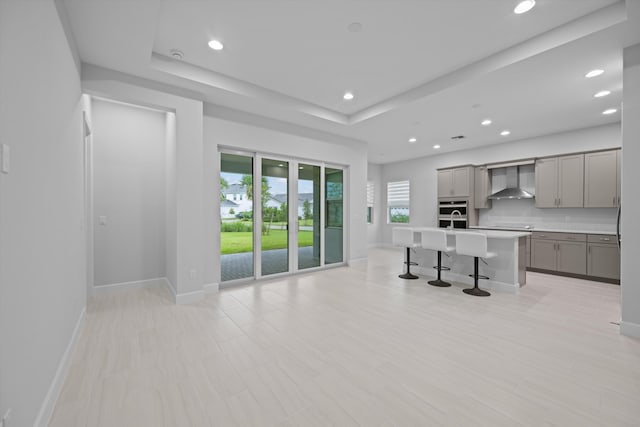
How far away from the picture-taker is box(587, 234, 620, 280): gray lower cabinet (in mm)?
4734

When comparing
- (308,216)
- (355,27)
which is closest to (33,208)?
(355,27)

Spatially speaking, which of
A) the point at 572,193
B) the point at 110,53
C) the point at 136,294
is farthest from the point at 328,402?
the point at 572,193

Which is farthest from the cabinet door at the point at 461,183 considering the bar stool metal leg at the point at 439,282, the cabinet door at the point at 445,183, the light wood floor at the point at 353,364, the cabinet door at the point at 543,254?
the light wood floor at the point at 353,364

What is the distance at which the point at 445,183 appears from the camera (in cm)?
747

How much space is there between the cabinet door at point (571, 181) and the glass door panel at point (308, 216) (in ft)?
16.7

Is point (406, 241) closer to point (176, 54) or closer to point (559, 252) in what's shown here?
point (559, 252)

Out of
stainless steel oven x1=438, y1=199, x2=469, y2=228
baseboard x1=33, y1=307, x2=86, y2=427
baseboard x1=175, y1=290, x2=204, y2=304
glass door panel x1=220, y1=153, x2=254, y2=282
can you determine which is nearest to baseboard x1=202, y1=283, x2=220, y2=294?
baseboard x1=175, y1=290, x2=204, y2=304

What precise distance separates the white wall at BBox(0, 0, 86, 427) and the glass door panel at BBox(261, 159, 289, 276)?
284 centimetres

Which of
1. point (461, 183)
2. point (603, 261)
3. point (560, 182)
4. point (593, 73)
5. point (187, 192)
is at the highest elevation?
point (593, 73)

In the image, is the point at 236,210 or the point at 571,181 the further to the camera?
the point at 571,181

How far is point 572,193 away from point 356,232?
448 centimetres

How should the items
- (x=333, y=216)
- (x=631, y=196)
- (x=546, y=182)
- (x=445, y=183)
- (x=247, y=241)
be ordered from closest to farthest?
(x=631, y=196), (x=247, y=241), (x=546, y=182), (x=333, y=216), (x=445, y=183)

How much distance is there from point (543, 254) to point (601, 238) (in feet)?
3.02

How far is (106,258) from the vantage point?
4.21 meters
